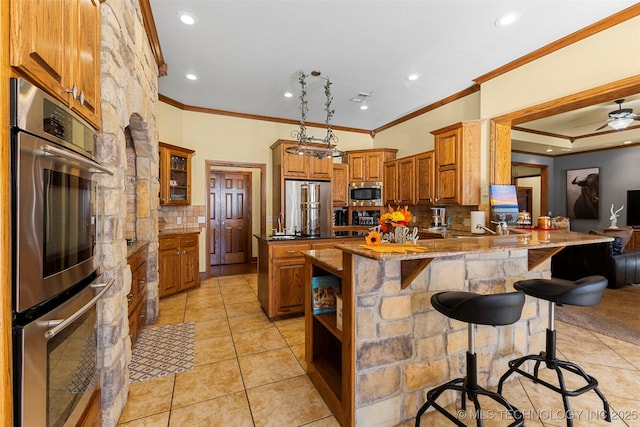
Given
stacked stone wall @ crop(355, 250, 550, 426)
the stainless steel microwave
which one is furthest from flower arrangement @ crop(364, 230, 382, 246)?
the stainless steel microwave

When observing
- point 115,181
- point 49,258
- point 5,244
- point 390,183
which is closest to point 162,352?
point 115,181

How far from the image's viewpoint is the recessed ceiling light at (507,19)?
2.60m

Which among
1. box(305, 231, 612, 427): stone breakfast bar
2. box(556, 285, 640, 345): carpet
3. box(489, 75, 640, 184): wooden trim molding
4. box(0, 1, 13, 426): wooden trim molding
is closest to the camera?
box(0, 1, 13, 426): wooden trim molding

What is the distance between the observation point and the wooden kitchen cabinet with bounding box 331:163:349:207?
575cm

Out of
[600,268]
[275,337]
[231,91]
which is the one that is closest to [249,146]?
[231,91]

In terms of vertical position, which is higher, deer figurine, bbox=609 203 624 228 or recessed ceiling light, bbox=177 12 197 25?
recessed ceiling light, bbox=177 12 197 25

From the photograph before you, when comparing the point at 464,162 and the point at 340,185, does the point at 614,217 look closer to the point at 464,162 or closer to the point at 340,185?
the point at 464,162

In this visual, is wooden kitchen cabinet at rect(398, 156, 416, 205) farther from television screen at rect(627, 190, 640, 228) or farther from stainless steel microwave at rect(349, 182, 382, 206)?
television screen at rect(627, 190, 640, 228)

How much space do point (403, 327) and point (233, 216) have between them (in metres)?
5.51

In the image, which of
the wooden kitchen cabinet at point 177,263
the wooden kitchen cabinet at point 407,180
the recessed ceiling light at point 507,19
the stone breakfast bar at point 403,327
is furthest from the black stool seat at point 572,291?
the wooden kitchen cabinet at point 177,263

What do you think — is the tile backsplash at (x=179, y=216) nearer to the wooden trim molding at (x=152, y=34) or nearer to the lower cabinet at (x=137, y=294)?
the lower cabinet at (x=137, y=294)

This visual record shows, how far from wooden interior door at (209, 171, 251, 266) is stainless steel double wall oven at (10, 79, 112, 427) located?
5.03 metres

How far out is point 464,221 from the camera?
441cm

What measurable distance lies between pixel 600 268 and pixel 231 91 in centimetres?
640
